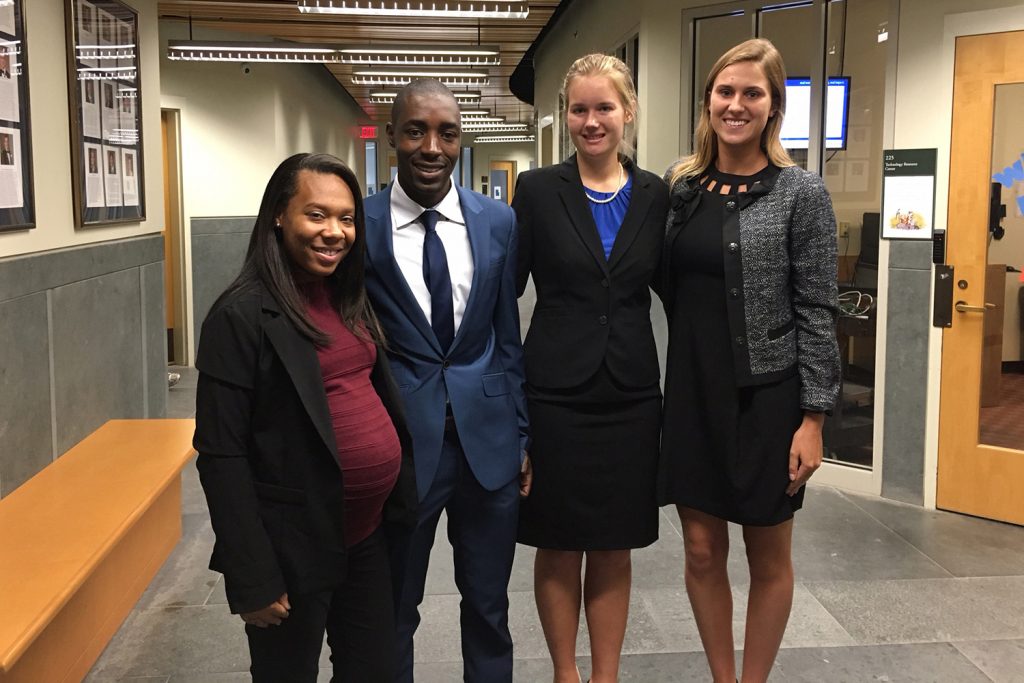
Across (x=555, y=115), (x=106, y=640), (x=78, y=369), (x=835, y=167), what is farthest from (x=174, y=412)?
(x=555, y=115)

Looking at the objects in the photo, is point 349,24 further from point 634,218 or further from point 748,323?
point 748,323

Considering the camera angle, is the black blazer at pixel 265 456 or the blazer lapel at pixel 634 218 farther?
the blazer lapel at pixel 634 218

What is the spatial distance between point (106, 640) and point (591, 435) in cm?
188

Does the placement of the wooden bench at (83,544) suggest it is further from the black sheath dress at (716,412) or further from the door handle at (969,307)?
the door handle at (969,307)

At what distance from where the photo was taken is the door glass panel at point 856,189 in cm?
449

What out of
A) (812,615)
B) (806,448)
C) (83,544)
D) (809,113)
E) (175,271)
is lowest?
(812,615)

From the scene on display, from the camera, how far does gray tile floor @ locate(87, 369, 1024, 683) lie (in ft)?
9.19

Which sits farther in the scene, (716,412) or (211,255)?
(211,255)

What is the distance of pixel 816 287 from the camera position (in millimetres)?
2133

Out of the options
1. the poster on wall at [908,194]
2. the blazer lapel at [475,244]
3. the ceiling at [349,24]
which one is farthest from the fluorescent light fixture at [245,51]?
the blazer lapel at [475,244]

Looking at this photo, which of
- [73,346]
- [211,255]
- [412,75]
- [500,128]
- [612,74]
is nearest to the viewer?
[612,74]

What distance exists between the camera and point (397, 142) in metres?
1.96

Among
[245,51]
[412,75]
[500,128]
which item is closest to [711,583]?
[245,51]

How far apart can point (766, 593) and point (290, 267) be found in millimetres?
1453
